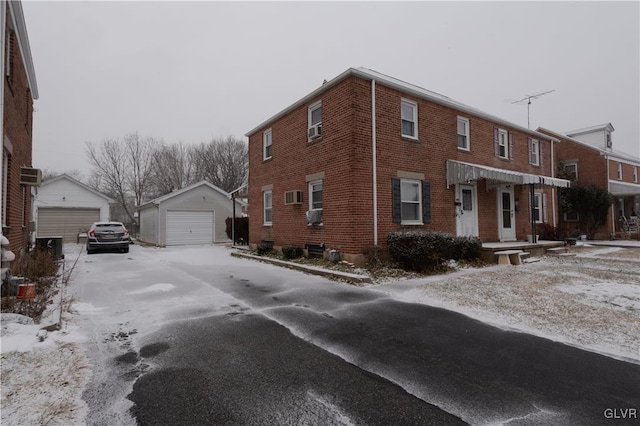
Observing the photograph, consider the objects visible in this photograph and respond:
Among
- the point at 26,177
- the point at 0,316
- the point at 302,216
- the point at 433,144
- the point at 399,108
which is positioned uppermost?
the point at 399,108

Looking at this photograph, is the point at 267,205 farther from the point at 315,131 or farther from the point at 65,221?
the point at 65,221

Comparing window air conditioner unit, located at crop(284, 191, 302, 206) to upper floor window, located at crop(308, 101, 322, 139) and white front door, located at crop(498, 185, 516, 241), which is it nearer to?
upper floor window, located at crop(308, 101, 322, 139)

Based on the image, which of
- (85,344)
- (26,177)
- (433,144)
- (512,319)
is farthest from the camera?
(433,144)

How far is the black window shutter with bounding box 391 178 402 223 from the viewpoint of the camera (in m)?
10.4

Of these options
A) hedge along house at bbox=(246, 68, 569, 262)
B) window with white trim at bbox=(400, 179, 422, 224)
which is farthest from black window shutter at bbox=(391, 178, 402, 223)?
window with white trim at bbox=(400, 179, 422, 224)

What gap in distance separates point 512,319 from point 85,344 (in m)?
5.99

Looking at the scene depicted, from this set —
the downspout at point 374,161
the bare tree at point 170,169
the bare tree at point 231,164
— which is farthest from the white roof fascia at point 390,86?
the bare tree at point 170,169

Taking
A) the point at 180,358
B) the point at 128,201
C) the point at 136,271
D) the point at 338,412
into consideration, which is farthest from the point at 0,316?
the point at 128,201

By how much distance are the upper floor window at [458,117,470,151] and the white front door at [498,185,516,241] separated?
8.54 feet

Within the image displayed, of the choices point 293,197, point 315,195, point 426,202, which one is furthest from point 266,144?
point 426,202

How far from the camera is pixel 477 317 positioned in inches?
208

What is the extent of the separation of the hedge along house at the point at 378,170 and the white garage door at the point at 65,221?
16.3 meters

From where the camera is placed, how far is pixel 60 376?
316 cm

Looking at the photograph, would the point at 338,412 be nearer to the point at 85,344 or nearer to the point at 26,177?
the point at 85,344
